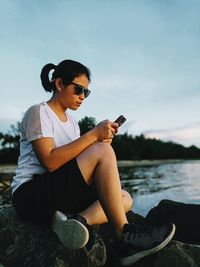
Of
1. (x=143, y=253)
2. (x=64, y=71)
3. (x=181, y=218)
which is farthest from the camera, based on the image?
(x=181, y=218)

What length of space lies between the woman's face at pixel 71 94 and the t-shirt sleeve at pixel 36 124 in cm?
28

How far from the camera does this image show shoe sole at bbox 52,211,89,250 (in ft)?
9.21

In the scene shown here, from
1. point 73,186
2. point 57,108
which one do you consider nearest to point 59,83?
point 57,108

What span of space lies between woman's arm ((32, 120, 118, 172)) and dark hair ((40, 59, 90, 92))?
1.84ft

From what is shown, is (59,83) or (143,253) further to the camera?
(59,83)

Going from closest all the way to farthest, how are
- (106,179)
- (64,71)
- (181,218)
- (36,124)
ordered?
(106,179), (36,124), (64,71), (181,218)

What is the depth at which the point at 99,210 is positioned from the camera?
319cm

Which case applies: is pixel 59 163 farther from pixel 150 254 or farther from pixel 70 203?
pixel 150 254

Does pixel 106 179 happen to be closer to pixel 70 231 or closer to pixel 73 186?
pixel 73 186

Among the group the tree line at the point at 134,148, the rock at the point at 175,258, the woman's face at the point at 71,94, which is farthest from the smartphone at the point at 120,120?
the tree line at the point at 134,148

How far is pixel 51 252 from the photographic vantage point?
3014 millimetres

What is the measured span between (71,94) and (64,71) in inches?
8.4

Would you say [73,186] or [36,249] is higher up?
[73,186]

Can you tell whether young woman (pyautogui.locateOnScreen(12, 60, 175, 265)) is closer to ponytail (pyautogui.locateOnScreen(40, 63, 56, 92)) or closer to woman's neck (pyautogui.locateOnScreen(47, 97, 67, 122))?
woman's neck (pyautogui.locateOnScreen(47, 97, 67, 122))
